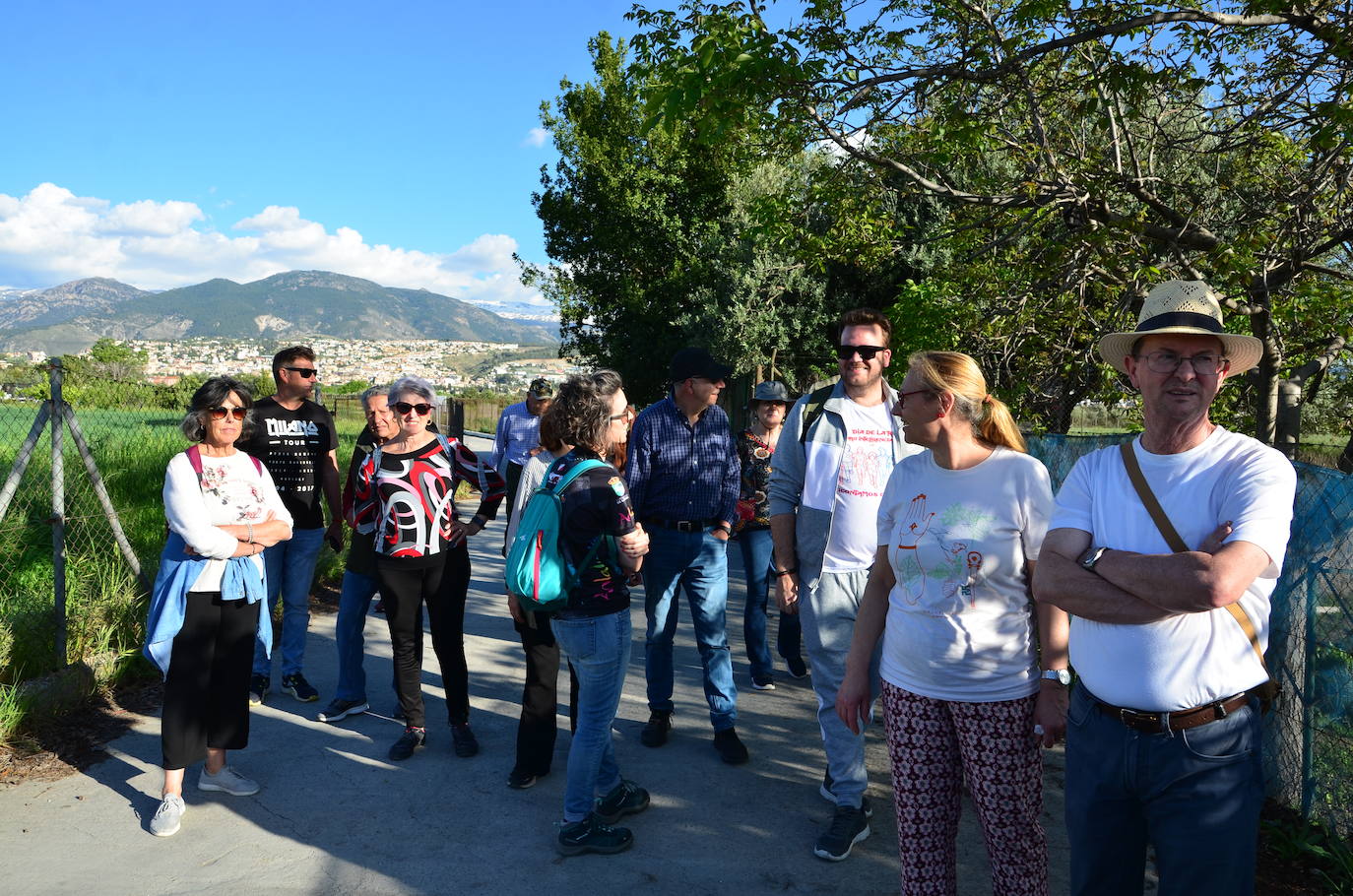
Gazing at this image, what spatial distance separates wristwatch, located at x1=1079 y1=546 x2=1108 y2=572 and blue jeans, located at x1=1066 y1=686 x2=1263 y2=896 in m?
0.34

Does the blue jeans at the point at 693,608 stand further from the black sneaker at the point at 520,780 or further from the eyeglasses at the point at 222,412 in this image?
the eyeglasses at the point at 222,412

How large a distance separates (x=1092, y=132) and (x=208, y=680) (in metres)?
7.91

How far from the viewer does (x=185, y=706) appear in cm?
372

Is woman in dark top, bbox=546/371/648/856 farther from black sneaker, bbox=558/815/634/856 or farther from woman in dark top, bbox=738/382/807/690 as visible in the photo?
woman in dark top, bbox=738/382/807/690

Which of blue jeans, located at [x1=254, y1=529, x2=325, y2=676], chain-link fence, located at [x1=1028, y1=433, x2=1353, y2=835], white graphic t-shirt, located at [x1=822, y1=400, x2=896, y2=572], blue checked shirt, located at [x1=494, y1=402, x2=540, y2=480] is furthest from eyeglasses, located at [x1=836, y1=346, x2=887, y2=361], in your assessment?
blue checked shirt, located at [x1=494, y1=402, x2=540, y2=480]

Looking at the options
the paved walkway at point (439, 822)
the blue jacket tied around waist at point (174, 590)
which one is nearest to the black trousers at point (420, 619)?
the paved walkway at point (439, 822)

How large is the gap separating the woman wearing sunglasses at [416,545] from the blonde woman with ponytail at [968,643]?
251cm

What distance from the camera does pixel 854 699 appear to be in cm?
282

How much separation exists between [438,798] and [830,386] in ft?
8.34

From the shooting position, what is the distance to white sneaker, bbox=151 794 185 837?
139 inches

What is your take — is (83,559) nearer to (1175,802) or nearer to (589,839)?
(589,839)

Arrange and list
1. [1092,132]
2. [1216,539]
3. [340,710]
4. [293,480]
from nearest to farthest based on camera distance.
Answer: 1. [1216,539]
2. [340,710]
3. [293,480]
4. [1092,132]

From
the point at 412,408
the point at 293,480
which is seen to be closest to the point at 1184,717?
the point at 412,408

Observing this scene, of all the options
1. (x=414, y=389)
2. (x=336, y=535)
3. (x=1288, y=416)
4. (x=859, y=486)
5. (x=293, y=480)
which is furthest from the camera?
(x=336, y=535)
